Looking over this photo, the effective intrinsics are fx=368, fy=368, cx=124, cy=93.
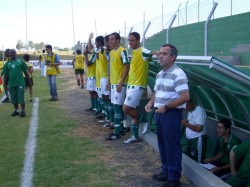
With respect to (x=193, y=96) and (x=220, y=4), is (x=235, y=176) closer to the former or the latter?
(x=193, y=96)

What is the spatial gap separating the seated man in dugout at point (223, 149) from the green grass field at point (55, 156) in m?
1.60

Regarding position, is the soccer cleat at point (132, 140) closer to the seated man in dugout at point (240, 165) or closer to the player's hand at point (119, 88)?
the player's hand at point (119, 88)

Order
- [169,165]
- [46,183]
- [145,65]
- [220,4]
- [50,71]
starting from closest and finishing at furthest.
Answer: [169,165], [46,183], [145,65], [220,4], [50,71]

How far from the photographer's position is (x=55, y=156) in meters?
6.35

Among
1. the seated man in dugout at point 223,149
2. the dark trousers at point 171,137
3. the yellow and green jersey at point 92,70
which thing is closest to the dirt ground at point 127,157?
the dark trousers at point 171,137

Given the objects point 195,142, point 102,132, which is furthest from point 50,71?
point 195,142

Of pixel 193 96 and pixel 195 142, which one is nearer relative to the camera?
pixel 195 142

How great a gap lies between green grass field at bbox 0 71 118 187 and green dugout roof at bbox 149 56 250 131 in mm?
1869

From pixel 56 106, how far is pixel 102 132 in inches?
179

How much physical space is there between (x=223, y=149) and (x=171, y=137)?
1.67 meters

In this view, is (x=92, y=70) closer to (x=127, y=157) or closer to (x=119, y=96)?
(x=119, y=96)

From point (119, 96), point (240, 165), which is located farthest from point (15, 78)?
point (240, 165)

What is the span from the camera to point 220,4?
943 centimetres

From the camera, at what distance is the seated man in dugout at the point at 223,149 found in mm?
5496
